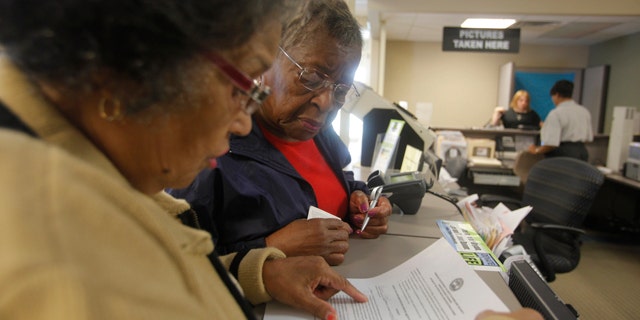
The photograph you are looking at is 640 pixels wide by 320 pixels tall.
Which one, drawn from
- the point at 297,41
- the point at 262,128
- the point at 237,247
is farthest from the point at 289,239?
the point at 297,41

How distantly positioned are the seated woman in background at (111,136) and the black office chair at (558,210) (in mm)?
1985

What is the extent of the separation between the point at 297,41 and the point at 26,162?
73 centimetres

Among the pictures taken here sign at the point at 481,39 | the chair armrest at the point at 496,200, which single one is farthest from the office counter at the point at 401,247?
the pictures taken here sign at the point at 481,39

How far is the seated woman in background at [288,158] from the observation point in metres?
0.84

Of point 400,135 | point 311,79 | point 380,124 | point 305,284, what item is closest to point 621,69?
point 380,124

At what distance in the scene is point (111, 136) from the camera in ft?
1.15

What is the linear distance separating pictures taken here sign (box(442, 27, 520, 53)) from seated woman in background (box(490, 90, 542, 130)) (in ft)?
4.48

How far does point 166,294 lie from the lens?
1.04 ft

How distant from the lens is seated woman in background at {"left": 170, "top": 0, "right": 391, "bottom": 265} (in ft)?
2.74

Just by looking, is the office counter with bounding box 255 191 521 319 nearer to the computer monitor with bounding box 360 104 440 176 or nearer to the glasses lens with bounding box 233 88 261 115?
the computer monitor with bounding box 360 104 440 176

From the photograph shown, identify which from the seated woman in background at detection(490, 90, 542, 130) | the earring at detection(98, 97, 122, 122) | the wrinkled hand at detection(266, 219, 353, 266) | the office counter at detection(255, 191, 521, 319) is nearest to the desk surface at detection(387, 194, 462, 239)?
→ the office counter at detection(255, 191, 521, 319)

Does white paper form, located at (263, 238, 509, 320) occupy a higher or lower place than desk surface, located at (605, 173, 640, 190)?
higher

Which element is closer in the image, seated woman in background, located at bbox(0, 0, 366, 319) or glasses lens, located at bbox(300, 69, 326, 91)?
seated woman in background, located at bbox(0, 0, 366, 319)

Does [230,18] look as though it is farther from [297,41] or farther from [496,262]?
[496,262]
